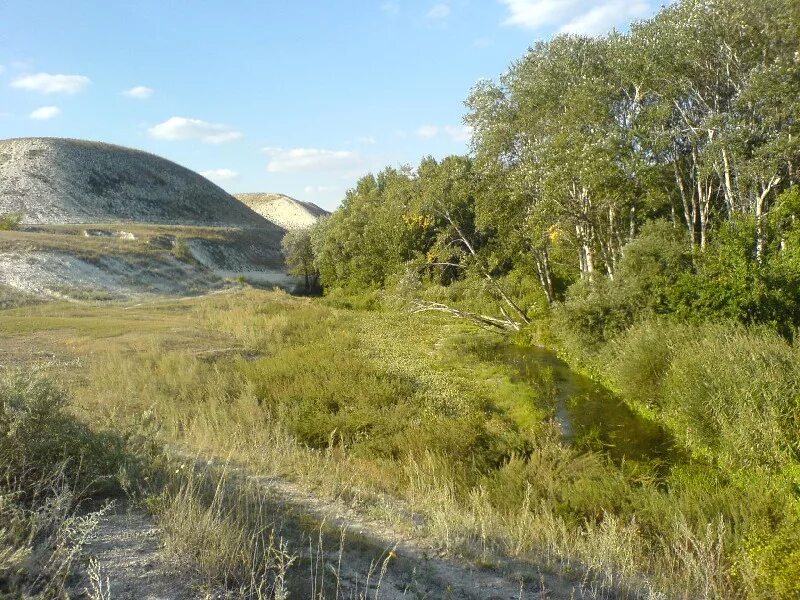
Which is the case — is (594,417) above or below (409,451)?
below

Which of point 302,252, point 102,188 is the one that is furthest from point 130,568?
point 102,188

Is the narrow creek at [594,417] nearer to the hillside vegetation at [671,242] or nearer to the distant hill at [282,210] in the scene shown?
the hillside vegetation at [671,242]

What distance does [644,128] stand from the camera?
1812cm

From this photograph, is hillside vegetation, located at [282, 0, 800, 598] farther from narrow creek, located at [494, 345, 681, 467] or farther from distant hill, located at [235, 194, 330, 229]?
distant hill, located at [235, 194, 330, 229]

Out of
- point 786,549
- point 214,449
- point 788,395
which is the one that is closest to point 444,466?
point 214,449

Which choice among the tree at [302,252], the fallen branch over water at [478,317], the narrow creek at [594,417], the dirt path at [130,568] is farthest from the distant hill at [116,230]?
the dirt path at [130,568]

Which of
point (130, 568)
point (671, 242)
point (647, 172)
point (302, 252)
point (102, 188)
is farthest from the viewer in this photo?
point (102, 188)

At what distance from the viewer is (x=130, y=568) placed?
4.73 m

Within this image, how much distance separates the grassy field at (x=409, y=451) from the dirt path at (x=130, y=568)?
0.71 ft

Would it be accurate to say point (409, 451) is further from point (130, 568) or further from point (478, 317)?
point (478, 317)

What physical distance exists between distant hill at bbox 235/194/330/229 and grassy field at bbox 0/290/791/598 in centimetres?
10674

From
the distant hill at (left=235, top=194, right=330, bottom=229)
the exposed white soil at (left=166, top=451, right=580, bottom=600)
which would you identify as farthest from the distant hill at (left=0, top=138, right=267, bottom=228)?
the exposed white soil at (left=166, top=451, right=580, bottom=600)

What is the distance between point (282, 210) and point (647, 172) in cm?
11845

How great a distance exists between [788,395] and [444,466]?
5746 millimetres
